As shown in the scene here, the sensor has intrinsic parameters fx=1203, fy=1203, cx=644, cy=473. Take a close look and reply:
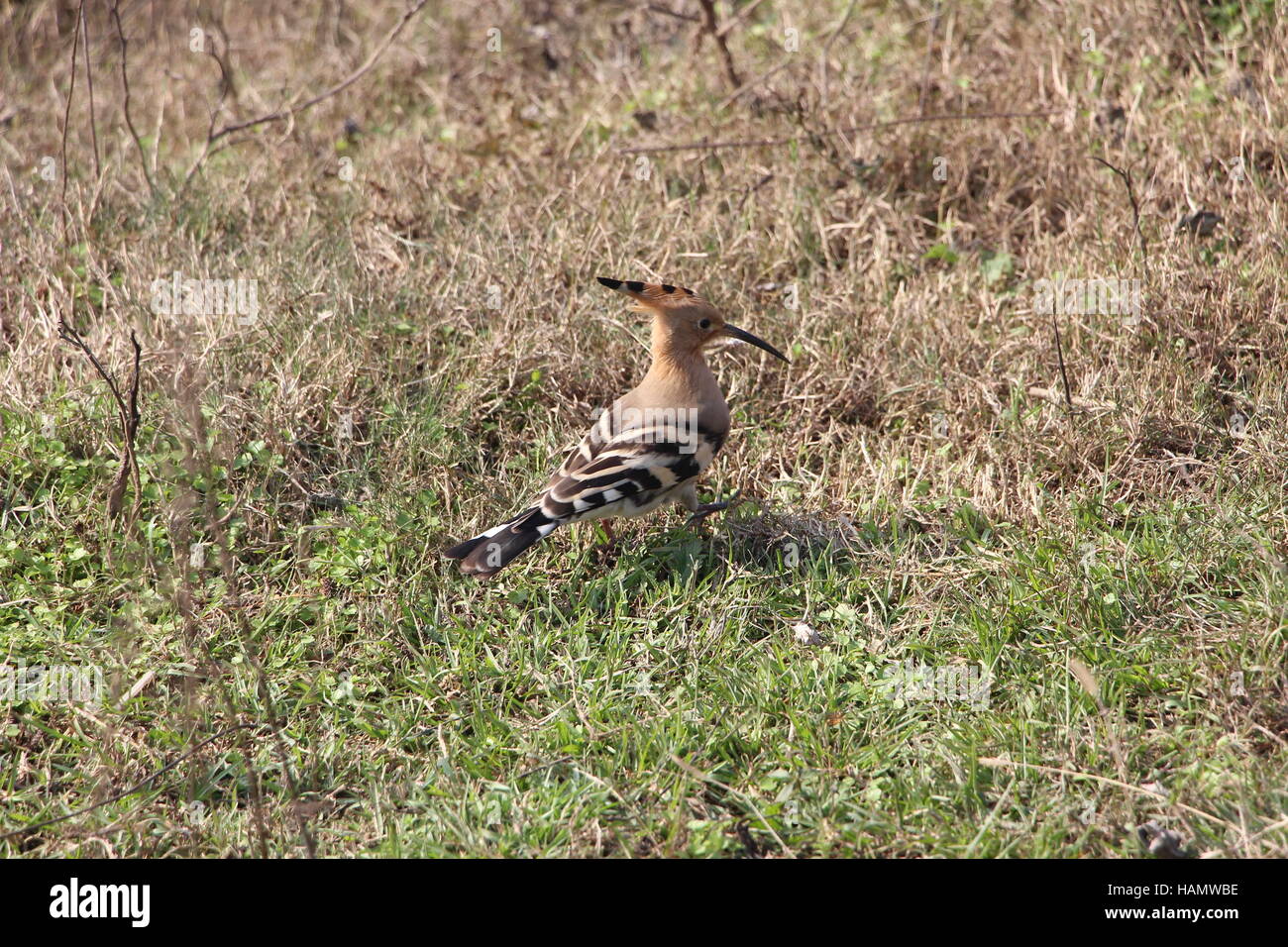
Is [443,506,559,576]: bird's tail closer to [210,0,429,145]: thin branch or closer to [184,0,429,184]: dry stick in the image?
[184,0,429,184]: dry stick

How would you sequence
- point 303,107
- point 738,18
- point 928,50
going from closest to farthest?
point 928,50, point 303,107, point 738,18

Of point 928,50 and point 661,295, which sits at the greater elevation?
point 928,50

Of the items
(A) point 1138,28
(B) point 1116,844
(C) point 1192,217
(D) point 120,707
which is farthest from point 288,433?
(A) point 1138,28

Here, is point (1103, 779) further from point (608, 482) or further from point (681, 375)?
point (681, 375)

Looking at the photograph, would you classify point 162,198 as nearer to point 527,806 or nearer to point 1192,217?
point 527,806

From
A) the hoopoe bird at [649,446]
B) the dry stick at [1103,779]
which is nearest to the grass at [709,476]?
the dry stick at [1103,779]

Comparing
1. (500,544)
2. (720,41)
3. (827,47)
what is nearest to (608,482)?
(500,544)

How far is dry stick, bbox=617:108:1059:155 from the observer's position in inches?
225

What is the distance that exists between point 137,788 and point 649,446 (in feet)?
6.22

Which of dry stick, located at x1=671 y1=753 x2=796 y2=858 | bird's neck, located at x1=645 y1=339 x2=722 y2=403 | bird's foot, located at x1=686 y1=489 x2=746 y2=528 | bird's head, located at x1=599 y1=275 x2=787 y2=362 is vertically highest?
bird's head, located at x1=599 y1=275 x2=787 y2=362

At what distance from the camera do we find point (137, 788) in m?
3.25

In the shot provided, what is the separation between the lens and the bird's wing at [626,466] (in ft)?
Answer: 13.0

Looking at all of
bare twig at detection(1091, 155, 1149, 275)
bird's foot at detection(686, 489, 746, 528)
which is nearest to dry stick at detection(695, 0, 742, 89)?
bare twig at detection(1091, 155, 1149, 275)

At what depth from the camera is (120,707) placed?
3.56m
